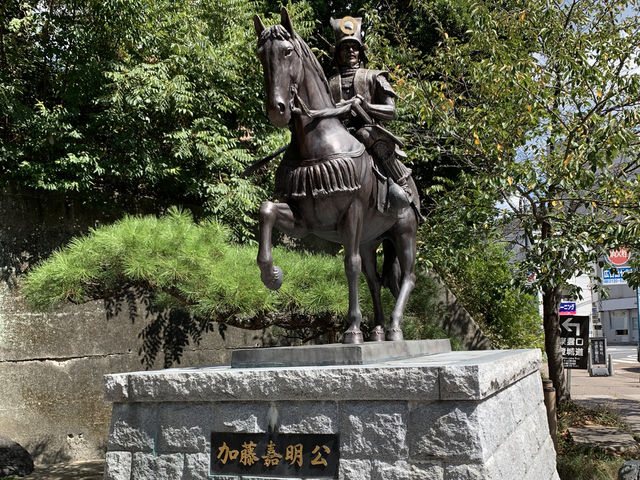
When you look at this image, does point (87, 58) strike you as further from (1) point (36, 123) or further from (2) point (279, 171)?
(2) point (279, 171)

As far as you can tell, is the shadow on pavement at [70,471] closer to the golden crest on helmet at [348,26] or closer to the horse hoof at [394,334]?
the horse hoof at [394,334]

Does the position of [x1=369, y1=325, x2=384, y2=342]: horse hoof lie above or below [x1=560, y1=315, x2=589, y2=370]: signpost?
above

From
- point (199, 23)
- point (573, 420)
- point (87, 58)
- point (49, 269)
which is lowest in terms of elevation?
point (573, 420)

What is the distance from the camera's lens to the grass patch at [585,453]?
667 cm

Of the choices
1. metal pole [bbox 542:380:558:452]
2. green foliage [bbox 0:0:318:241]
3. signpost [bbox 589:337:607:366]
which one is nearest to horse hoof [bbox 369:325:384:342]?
metal pole [bbox 542:380:558:452]

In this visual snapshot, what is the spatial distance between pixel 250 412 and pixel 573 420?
24.3 ft

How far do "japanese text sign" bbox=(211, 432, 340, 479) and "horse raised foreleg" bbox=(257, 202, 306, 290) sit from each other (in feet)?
3.34

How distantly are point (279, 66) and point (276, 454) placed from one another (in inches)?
91.1

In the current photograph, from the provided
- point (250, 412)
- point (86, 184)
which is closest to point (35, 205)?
point (86, 184)

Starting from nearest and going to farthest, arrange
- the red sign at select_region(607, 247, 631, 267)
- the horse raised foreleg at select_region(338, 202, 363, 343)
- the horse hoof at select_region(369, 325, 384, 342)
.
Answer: the horse raised foreleg at select_region(338, 202, 363, 343)
the horse hoof at select_region(369, 325, 384, 342)
the red sign at select_region(607, 247, 631, 267)

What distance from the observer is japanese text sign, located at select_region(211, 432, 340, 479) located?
10.9 feet

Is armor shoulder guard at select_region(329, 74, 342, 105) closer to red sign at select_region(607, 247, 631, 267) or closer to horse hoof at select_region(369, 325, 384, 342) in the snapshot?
horse hoof at select_region(369, 325, 384, 342)

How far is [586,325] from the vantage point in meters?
9.87

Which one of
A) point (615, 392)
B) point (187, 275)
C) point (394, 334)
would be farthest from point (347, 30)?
point (615, 392)
